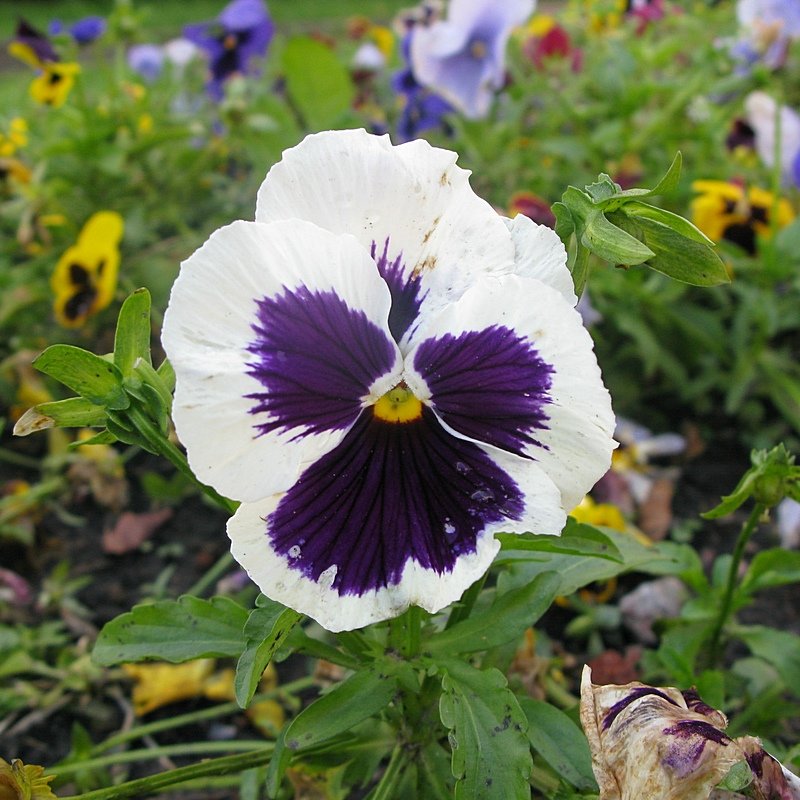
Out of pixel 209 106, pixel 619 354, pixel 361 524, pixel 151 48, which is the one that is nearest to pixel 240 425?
pixel 361 524

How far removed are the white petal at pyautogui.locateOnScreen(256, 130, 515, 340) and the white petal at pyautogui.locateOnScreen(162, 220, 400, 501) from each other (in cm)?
6

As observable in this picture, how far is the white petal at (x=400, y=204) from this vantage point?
0.74 m

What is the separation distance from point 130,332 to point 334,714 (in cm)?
39

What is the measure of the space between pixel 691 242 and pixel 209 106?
2.70m

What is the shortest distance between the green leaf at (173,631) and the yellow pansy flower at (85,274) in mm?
1222

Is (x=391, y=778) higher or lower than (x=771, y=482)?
lower

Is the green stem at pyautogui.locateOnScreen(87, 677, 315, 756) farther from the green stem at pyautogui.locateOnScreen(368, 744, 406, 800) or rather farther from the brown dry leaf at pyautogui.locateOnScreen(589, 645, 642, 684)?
the brown dry leaf at pyautogui.locateOnScreen(589, 645, 642, 684)

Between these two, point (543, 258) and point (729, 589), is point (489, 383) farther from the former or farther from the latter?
point (729, 589)

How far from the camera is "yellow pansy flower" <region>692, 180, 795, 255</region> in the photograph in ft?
6.93

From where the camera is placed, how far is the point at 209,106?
10.5 ft

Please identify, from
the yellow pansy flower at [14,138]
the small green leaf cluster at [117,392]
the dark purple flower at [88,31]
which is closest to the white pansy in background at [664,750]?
the small green leaf cluster at [117,392]

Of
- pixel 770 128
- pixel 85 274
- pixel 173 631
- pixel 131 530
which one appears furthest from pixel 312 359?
pixel 770 128

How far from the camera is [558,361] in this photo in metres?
0.69

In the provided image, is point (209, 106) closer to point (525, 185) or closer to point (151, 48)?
point (151, 48)
